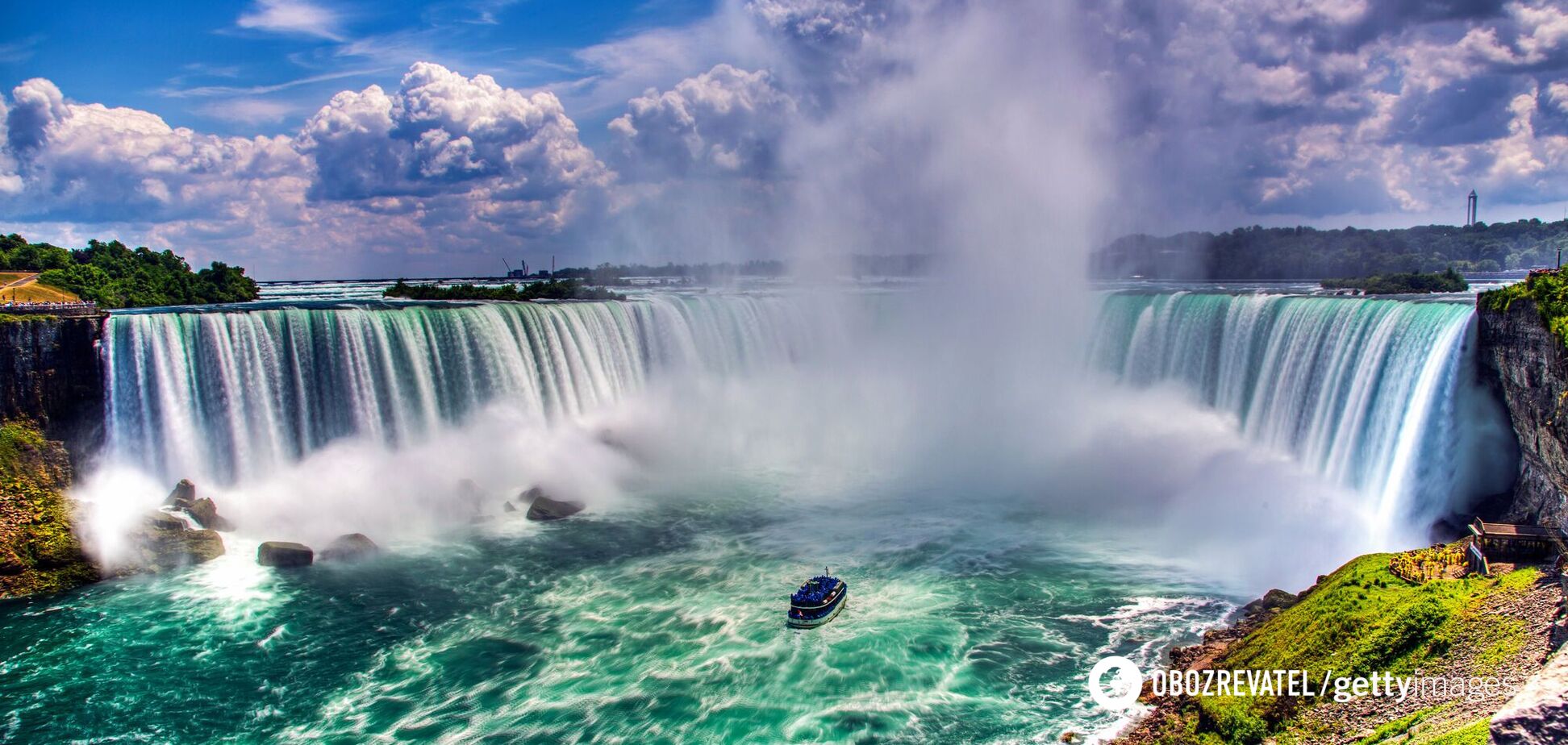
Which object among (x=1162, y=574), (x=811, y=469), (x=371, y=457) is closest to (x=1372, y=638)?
(x=1162, y=574)

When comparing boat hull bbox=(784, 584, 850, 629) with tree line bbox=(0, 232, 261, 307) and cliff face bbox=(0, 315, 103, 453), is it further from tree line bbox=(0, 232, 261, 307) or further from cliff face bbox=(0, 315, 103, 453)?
tree line bbox=(0, 232, 261, 307)

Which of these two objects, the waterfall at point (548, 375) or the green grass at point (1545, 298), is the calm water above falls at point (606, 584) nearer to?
the waterfall at point (548, 375)

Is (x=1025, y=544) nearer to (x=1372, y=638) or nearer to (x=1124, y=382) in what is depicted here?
(x=1372, y=638)

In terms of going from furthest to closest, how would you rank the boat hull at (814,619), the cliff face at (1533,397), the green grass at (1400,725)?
1. the boat hull at (814,619)
2. the cliff face at (1533,397)
3. the green grass at (1400,725)

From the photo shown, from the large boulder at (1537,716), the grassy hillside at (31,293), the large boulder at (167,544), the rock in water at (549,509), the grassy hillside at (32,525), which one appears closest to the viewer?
the large boulder at (1537,716)

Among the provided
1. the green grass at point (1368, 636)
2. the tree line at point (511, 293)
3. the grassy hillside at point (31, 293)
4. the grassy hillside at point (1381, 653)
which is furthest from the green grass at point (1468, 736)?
the grassy hillside at point (31, 293)

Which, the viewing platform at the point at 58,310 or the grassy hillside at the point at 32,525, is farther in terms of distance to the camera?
the viewing platform at the point at 58,310
